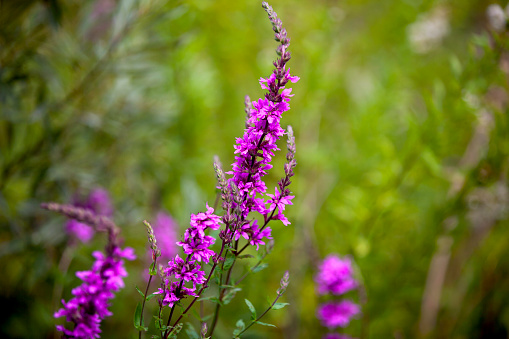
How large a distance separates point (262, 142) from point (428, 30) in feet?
5.01

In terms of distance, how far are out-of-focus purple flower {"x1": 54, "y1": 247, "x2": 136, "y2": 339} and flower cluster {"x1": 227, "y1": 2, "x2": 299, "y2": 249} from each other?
21 centimetres

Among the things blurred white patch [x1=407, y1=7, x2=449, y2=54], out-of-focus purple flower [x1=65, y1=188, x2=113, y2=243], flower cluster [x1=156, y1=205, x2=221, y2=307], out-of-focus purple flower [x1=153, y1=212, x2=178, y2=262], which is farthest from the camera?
blurred white patch [x1=407, y1=7, x2=449, y2=54]

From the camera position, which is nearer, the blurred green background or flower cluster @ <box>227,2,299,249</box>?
flower cluster @ <box>227,2,299,249</box>

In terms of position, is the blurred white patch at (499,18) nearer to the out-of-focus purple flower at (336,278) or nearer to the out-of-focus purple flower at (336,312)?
the out-of-focus purple flower at (336,278)

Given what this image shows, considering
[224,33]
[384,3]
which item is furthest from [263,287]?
[384,3]

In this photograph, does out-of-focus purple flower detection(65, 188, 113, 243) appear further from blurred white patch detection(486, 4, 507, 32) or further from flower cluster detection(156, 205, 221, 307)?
blurred white patch detection(486, 4, 507, 32)

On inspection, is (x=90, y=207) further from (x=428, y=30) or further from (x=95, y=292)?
(x=428, y=30)

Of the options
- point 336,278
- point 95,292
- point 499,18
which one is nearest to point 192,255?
point 95,292

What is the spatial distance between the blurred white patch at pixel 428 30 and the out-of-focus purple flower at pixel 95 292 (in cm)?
171

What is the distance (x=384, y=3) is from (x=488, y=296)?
A: 1880 millimetres

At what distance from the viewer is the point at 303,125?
2084 millimetres

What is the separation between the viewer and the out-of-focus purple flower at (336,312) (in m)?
1.20

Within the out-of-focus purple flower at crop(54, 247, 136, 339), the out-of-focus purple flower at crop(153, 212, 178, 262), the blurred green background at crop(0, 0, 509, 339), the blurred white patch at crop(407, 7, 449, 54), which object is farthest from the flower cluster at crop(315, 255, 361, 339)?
the blurred white patch at crop(407, 7, 449, 54)

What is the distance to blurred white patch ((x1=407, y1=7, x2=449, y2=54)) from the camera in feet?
5.98
